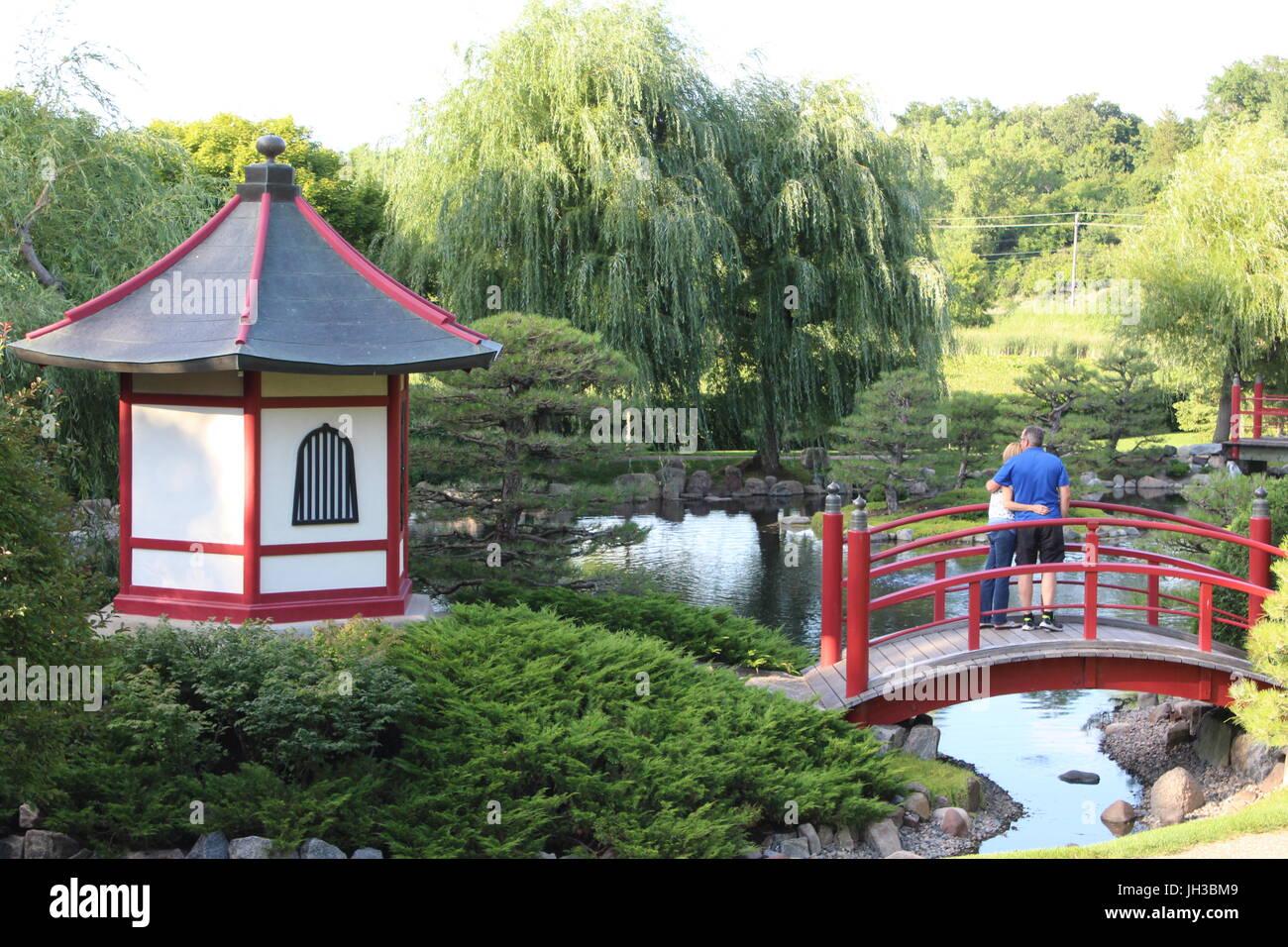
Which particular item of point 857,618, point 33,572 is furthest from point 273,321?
point 857,618

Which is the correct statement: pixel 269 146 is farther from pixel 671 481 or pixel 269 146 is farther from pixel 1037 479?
pixel 671 481

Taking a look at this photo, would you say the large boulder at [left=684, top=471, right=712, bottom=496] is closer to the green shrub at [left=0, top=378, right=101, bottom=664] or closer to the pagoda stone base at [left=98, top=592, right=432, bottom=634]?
the pagoda stone base at [left=98, top=592, right=432, bottom=634]

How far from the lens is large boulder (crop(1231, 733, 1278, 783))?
28.2 ft

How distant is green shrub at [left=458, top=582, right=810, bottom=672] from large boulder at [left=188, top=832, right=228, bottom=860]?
332 cm

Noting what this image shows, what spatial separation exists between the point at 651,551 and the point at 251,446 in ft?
29.2

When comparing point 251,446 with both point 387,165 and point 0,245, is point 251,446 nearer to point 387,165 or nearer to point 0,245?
point 0,245

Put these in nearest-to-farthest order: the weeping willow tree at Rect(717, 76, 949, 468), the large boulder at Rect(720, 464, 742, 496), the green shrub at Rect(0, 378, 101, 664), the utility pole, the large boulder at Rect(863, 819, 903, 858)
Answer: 1. the green shrub at Rect(0, 378, 101, 664)
2. the large boulder at Rect(863, 819, 903, 858)
3. the weeping willow tree at Rect(717, 76, 949, 468)
4. the large boulder at Rect(720, 464, 742, 496)
5. the utility pole

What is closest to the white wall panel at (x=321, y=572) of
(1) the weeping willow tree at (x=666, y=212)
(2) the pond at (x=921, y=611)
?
(2) the pond at (x=921, y=611)

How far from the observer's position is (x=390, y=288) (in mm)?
8656

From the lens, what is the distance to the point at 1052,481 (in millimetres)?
8273

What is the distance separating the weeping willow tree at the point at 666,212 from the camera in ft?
53.4

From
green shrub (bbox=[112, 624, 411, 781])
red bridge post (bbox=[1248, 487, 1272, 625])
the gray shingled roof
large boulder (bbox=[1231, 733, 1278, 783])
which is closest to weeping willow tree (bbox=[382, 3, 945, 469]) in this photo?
the gray shingled roof

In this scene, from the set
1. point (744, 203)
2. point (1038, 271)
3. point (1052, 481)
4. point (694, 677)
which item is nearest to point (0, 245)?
point (694, 677)

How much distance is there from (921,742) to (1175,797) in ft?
5.20
